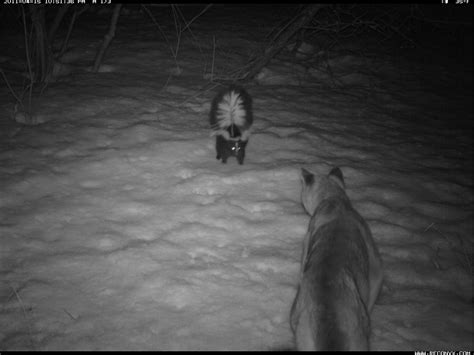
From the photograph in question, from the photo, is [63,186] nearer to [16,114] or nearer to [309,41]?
[16,114]

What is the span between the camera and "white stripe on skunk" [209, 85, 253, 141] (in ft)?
17.7

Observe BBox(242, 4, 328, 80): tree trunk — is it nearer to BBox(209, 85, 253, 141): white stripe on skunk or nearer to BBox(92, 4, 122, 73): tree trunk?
BBox(209, 85, 253, 141): white stripe on skunk

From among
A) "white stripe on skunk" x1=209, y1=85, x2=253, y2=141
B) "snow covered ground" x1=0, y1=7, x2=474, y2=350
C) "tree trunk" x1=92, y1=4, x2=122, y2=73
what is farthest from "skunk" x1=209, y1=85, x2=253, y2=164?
"tree trunk" x1=92, y1=4, x2=122, y2=73

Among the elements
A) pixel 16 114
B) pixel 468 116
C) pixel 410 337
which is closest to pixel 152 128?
pixel 16 114

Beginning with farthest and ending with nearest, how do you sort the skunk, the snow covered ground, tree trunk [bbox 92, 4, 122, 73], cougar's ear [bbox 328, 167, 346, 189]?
1. tree trunk [bbox 92, 4, 122, 73]
2. the skunk
3. cougar's ear [bbox 328, 167, 346, 189]
4. the snow covered ground

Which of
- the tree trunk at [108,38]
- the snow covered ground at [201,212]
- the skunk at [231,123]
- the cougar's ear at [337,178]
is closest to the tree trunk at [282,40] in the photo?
the snow covered ground at [201,212]

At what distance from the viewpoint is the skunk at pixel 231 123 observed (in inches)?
204

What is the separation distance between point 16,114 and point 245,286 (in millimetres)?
5571

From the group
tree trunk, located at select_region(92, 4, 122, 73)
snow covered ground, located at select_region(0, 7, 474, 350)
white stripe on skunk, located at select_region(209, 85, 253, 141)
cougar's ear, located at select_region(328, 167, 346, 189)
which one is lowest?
snow covered ground, located at select_region(0, 7, 474, 350)

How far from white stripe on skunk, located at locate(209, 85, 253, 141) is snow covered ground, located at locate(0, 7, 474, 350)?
1.15ft

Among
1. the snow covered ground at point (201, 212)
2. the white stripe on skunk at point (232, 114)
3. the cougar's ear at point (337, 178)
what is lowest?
the snow covered ground at point (201, 212)

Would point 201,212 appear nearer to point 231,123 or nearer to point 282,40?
point 231,123

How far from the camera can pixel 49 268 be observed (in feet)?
10.4

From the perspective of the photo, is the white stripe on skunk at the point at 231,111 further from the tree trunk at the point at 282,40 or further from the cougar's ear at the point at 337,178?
the tree trunk at the point at 282,40
